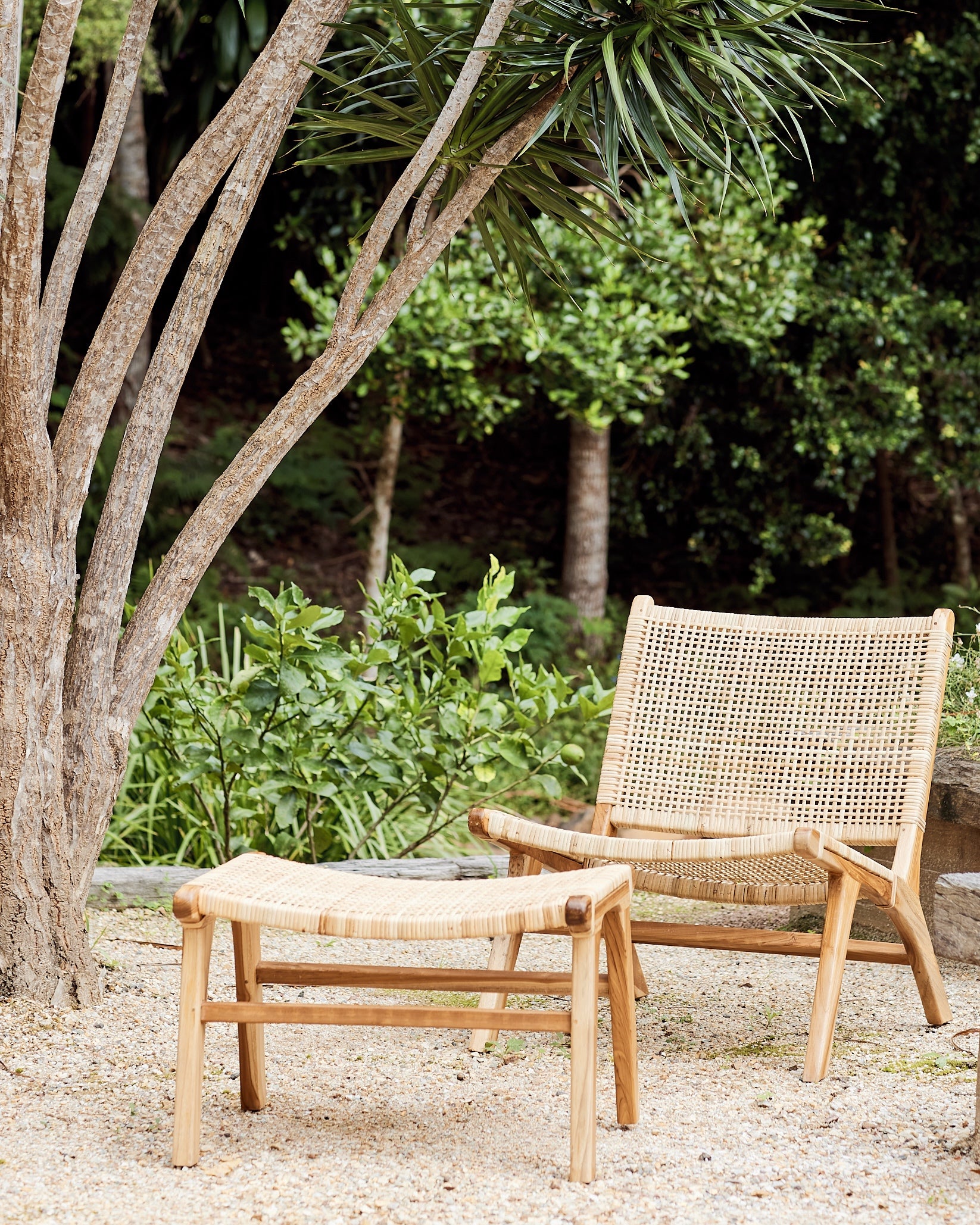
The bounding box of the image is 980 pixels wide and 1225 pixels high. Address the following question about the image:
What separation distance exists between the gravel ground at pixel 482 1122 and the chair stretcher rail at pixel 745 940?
0.18 m

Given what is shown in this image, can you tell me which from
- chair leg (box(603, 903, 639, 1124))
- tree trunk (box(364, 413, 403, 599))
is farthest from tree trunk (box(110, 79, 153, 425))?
chair leg (box(603, 903, 639, 1124))

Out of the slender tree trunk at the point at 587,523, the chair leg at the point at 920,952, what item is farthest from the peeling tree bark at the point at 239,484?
the slender tree trunk at the point at 587,523

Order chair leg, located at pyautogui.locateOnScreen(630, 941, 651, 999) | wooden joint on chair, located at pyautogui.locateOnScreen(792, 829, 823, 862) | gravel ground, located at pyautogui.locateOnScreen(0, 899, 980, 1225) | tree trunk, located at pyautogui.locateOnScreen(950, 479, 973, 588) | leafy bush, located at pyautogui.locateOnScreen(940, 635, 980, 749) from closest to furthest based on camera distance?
gravel ground, located at pyautogui.locateOnScreen(0, 899, 980, 1225), wooden joint on chair, located at pyautogui.locateOnScreen(792, 829, 823, 862), chair leg, located at pyautogui.locateOnScreen(630, 941, 651, 999), leafy bush, located at pyautogui.locateOnScreen(940, 635, 980, 749), tree trunk, located at pyautogui.locateOnScreen(950, 479, 973, 588)

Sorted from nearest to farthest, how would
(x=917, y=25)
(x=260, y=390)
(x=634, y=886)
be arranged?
(x=634, y=886) → (x=917, y=25) → (x=260, y=390)

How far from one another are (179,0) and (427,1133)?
6.44m

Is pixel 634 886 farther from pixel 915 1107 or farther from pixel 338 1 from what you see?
pixel 338 1

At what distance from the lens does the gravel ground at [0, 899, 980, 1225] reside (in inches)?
59.3

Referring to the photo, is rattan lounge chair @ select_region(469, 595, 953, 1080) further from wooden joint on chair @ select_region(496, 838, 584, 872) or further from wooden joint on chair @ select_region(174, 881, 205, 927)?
wooden joint on chair @ select_region(174, 881, 205, 927)

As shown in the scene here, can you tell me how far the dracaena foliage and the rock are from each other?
1527mm

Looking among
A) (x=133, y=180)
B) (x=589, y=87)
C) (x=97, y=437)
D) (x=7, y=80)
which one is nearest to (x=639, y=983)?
(x=97, y=437)

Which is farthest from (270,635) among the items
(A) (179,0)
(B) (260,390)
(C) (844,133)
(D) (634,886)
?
(B) (260,390)

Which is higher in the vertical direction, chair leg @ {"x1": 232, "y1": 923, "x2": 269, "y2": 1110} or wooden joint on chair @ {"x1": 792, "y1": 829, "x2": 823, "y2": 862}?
wooden joint on chair @ {"x1": 792, "y1": 829, "x2": 823, "y2": 862}

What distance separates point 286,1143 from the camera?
5.59ft

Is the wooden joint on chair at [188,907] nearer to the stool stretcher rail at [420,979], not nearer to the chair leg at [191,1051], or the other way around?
the chair leg at [191,1051]
